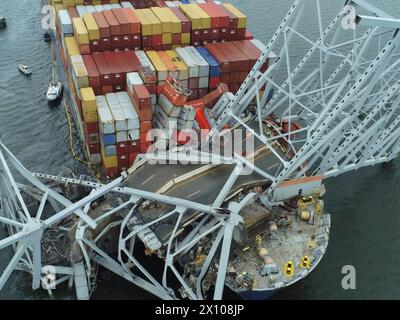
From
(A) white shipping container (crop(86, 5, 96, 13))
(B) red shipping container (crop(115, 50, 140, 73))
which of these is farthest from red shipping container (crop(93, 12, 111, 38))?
(A) white shipping container (crop(86, 5, 96, 13))

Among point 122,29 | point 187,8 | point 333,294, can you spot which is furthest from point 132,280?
point 187,8

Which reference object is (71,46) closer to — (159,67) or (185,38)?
(159,67)

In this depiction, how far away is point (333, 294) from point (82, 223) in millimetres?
25340

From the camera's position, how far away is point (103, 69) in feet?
174

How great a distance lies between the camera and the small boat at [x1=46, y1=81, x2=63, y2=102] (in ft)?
231

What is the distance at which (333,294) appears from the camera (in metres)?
43.5

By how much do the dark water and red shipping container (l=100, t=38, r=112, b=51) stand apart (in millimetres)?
15104

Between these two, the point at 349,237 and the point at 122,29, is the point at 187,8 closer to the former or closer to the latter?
the point at 122,29

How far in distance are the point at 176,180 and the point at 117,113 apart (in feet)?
40.0

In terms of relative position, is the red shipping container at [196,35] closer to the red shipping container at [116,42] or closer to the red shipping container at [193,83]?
the red shipping container at [193,83]

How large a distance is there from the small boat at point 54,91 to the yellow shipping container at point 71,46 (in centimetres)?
1320

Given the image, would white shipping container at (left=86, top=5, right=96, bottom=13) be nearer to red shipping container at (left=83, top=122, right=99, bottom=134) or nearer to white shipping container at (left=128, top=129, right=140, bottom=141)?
red shipping container at (left=83, top=122, right=99, bottom=134)

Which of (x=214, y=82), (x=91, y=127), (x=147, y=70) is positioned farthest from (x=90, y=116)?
(x=214, y=82)

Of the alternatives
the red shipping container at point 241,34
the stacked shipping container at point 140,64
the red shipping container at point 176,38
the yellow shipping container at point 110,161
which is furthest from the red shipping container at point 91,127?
the red shipping container at point 241,34
